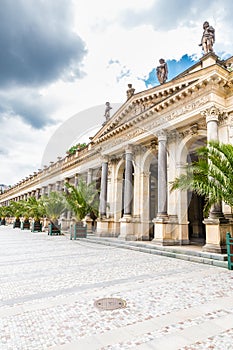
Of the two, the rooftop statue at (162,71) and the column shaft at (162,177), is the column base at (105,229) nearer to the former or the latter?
the column shaft at (162,177)

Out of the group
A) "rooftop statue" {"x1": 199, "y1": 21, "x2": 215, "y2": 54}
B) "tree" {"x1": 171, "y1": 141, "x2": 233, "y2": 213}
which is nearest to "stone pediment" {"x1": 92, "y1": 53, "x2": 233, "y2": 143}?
"rooftop statue" {"x1": 199, "y1": 21, "x2": 215, "y2": 54}

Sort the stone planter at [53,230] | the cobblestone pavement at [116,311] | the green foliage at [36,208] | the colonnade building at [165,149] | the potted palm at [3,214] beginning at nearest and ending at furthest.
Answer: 1. the cobblestone pavement at [116,311]
2. the colonnade building at [165,149]
3. the stone planter at [53,230]
4. the green foliage at [36,208]
5. the potted palm at [3,214]

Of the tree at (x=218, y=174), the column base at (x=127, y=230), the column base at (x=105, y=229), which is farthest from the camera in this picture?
the column base at (x=105, y=229)

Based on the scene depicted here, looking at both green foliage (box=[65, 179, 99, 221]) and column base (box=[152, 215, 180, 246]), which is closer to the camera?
column base (box=[152, 215, 180, 246])

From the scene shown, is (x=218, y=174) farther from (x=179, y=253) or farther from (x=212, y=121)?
(x=179, y=253)

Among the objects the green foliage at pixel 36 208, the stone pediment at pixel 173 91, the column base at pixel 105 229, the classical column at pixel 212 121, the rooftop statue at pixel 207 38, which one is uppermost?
the rooftop statue at pixel 207 38

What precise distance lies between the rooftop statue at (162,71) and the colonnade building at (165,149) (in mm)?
801

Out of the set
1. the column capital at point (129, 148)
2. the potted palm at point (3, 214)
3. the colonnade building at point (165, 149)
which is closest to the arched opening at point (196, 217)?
the colonnade building at point (165, 149)

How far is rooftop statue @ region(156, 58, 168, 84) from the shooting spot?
15.0m

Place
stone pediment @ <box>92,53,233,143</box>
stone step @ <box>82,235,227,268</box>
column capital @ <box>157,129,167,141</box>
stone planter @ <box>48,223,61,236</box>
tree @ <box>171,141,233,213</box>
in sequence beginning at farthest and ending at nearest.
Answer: stone planter @ <box>48,223,61,236</box> < column capital @ <box>157,129,167,141</box> < stone pediment @ <box>92,53,233,143</box> < stone step @ <box>82,235,227,268</box> < tree @ <box>171,141,233,213</box>

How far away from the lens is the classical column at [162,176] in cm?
1320

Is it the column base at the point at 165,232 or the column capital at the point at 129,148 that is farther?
the column capital at the point at 129,148

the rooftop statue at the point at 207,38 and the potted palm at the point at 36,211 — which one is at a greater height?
the rooftop statue at the point at 207,38

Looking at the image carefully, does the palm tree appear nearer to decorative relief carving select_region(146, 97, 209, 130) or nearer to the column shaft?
the column shaft
